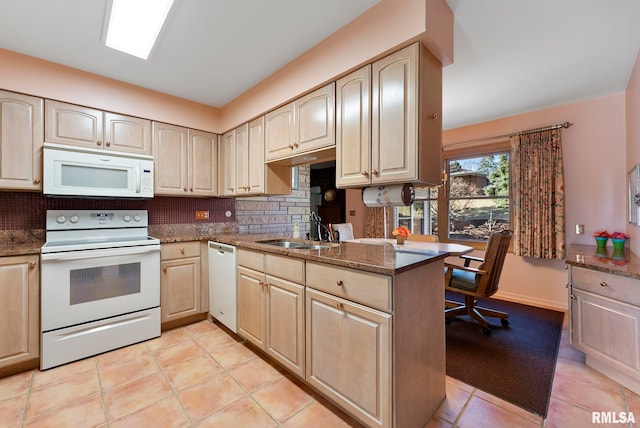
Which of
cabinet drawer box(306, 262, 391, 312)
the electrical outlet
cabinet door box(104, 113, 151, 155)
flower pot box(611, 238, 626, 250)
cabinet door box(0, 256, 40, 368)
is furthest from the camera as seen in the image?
the electrical outlet

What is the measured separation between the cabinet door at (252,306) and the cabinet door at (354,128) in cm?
100

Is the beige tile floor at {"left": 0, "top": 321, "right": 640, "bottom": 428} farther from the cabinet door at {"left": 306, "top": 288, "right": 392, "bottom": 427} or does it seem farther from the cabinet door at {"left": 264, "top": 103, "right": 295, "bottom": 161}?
the cabinet door at {"left": 264, "top": 103, "right": 295, "bottom": 161}

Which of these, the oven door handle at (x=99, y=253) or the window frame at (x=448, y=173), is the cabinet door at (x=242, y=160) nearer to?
the oven door handle at (x=99, y=253)

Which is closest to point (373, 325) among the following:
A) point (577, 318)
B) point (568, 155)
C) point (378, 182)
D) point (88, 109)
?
point (378, 182)

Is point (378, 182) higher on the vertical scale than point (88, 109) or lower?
lower

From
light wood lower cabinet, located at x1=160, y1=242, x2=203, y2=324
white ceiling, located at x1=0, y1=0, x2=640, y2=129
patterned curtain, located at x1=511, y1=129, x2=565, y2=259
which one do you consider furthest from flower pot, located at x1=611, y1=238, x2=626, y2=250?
light wood lower cabinet, located at x1=160, y1=242, x2=203, y2=324

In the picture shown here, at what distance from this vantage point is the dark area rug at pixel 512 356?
1789 mm

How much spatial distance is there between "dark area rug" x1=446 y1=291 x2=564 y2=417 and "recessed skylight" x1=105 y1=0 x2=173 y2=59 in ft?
10.2

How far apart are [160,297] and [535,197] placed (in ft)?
14.1

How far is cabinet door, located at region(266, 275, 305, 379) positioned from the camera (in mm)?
1758

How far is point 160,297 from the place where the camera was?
259 cm

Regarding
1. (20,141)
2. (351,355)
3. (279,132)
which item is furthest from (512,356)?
(20,141)

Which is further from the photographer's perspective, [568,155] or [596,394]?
[568,155]

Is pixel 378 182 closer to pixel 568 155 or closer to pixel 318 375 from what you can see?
pixel 318 375
